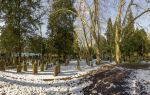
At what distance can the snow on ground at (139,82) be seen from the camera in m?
16.1

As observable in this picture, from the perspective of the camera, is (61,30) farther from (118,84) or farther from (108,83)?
(118,84)

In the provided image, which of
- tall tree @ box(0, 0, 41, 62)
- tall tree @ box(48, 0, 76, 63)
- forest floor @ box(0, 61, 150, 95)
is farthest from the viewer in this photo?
→ tall tree @ box(48, 0, 76, 63)

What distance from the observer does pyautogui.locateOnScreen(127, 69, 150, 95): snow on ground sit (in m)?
16.1

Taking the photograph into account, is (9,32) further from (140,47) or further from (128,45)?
(140,47)

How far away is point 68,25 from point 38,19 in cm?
954

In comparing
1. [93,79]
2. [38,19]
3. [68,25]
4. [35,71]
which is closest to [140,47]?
[68,25]

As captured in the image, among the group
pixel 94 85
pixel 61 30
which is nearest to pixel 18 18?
pixel 61 30

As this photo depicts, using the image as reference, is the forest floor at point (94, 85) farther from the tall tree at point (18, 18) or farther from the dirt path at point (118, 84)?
the tall tree at point (18, 18)

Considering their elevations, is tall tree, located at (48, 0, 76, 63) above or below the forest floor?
above

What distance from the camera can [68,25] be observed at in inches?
1890

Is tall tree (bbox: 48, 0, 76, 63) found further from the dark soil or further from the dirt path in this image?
the dirt path

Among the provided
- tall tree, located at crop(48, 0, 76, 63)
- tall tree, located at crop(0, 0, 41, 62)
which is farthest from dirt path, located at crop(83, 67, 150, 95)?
tall tree, located at crop(48, 0, 76, 63)

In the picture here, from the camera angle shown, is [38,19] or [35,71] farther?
[38,19]

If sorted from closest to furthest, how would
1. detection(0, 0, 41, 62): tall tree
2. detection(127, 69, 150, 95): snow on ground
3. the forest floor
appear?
detection(127, 69, 150, 95): snow on ground → the forest floor → detection(0, 0, 41, 62): tall tree
